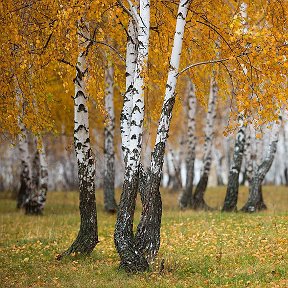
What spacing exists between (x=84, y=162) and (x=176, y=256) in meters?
2.92

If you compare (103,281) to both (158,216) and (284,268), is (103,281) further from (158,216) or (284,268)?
(284,268)

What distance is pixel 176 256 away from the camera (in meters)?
Answer: 10.9

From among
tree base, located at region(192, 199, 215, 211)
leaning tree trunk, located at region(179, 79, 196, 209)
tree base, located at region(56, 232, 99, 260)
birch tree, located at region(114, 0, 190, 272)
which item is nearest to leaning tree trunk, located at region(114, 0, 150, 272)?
birch tree, located at region(114, 0, 190, 272)

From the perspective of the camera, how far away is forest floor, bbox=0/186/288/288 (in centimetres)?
904

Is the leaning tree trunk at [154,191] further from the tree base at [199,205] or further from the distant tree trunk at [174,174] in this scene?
the tree base at [199,205]

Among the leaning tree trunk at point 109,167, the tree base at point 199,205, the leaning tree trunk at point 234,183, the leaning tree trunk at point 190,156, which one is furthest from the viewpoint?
the leaning tree trunk at point 190,156

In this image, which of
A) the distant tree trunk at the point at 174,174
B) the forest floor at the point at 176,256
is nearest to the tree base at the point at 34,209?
the forest floor at the point at 176,256

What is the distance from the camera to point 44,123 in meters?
14.0

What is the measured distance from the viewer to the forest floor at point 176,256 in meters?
Result: 9.04

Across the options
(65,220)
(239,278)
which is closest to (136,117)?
(239,278)

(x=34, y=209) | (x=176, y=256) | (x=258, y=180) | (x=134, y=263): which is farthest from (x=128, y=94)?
(x=34, y=209)

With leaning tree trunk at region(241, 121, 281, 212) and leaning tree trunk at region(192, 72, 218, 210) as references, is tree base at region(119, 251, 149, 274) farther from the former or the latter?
leaning tree trunk at region(192, 72, 218, 210)

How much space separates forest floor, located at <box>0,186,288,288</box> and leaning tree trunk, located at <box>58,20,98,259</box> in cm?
40

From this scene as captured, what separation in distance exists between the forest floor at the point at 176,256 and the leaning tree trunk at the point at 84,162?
1.33 ft
